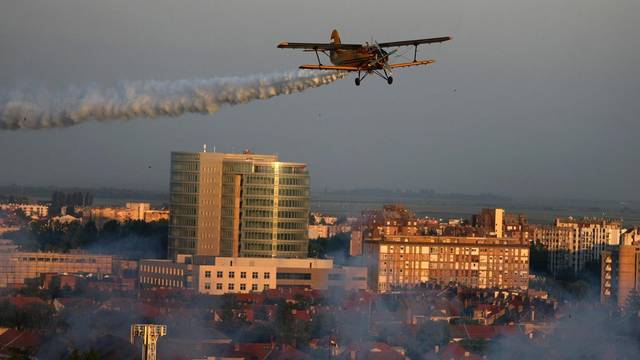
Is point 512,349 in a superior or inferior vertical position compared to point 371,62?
inferior

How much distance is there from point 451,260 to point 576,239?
31.8m

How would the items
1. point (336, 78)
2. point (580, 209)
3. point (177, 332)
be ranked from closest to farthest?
point (336, 78) < point (177, 332) < point (580, 209)

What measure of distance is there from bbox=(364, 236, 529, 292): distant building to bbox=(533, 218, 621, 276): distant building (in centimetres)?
1604

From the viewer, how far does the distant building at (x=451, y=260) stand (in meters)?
123

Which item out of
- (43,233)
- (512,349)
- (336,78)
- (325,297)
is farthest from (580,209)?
(336,78)

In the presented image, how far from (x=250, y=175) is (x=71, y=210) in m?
39.9

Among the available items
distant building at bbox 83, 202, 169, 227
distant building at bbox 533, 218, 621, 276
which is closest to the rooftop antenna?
distant building at bbox 533, 218, 621, 276

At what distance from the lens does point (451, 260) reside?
12669 centimetres

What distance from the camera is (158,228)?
136 metres

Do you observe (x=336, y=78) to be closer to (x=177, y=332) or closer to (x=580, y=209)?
(x=177, y=332)

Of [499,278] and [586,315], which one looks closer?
[586,315]

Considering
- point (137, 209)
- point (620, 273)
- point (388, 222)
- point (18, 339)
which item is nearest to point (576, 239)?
point (388, 222)

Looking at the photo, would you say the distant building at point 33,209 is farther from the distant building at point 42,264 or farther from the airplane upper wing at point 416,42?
the airplane upper wing at point 416,42

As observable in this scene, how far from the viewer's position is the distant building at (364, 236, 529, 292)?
405 feet
